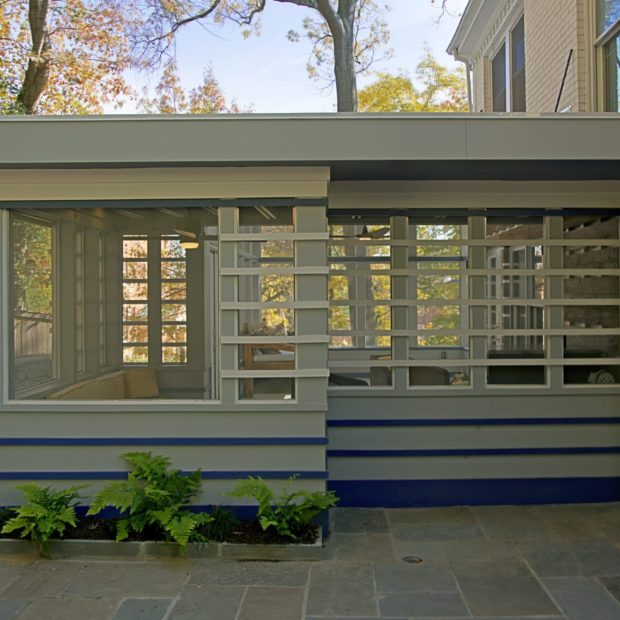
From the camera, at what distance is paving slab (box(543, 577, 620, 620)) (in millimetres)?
3893

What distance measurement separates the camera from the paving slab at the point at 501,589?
3969 millimetres

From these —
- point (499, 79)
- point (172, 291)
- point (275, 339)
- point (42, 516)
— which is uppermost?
point (499, 79)

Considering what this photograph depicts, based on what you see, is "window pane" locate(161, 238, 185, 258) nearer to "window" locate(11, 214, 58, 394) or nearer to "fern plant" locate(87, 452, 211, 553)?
"window" locate(11, 214, 58, 394)

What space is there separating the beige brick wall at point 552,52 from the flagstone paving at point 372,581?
4.76 metres

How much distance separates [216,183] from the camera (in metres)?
4.96

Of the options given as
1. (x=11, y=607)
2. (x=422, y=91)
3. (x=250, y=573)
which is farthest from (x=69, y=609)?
(x=422, y=91)

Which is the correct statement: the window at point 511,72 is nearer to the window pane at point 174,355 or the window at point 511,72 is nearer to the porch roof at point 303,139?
the porch roof at point 303,139

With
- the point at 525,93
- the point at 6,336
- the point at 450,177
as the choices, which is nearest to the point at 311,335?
the point at 450,177

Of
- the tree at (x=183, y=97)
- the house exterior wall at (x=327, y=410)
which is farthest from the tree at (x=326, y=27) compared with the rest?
the house exterior wall at (x=327, y=410)

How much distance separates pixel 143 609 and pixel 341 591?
111 cm

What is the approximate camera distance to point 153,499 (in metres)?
4.66

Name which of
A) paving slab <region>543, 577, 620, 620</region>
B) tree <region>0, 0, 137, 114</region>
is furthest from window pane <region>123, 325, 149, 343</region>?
tree <region>0, 0, 137, 114</region>

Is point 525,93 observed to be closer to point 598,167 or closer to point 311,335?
point 598,167

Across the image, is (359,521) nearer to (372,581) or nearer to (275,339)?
(372,581)
